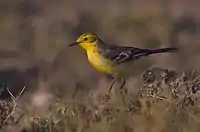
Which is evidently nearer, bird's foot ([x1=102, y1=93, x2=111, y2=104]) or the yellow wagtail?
bird's foot ([x1=102, y1=93, x2=111, y2=104])

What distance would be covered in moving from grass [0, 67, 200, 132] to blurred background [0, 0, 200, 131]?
702 mm

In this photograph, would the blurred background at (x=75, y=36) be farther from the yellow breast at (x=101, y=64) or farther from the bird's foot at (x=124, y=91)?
the bird's foot at (x=124, y=91)

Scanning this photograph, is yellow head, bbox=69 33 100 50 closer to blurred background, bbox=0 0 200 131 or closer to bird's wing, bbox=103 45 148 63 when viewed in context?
bird's wing, bbox=103 45 148 63

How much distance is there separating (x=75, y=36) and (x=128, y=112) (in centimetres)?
1123

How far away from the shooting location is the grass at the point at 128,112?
6961 mm

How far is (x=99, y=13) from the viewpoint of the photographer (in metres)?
22.6

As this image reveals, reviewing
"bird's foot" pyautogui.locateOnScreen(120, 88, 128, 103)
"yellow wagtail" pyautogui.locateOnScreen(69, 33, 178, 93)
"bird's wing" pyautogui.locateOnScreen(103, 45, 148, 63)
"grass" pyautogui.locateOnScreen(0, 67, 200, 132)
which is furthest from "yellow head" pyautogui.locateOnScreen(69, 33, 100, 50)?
"grass" pyautogui.locateOnScreen(0, 67, 200, 132)

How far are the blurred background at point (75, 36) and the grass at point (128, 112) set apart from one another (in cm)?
70

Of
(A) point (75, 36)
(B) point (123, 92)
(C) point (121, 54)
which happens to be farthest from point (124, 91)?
(A) point (75, 36)

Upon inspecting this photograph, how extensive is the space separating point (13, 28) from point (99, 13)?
3.83 meters

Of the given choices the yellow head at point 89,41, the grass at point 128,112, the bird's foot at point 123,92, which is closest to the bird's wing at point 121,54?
the yellow head at point 89,41

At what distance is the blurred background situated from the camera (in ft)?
44.5

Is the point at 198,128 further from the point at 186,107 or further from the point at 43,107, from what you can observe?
the point at 43,107

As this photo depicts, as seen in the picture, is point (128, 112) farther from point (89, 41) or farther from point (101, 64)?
point (89, 41)
